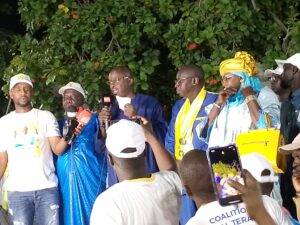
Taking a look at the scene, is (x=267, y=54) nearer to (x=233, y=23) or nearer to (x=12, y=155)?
(x=233, y=23)

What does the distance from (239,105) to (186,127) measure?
0.68m

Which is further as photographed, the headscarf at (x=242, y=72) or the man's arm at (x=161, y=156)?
the headscarf at (x=242, y=72)

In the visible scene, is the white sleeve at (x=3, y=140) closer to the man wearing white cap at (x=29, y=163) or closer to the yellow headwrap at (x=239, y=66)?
the man wearing white cap at (x=29, y=163)

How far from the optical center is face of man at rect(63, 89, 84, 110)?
682 cm

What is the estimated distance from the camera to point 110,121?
246 inches

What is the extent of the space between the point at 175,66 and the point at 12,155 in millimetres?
2739

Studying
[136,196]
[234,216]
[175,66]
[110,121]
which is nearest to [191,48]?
[175,66]

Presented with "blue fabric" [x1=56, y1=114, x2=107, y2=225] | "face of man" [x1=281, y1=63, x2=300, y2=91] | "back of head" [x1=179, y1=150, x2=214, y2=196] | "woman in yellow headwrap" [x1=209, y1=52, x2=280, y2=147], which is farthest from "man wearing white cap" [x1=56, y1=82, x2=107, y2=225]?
"back of head" [x1=179, y1=150, x2=214, y2=196]

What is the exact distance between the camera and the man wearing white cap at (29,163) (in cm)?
634

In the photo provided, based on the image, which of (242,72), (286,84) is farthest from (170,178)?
(286,84)

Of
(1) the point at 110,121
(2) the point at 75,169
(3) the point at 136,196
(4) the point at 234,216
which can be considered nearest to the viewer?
(4) the point at 234,216

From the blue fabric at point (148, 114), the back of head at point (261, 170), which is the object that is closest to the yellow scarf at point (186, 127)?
the blue fabric at point (148, 114)

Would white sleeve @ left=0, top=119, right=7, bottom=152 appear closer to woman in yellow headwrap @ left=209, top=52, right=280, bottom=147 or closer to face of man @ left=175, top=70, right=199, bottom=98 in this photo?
face of man @ left=175, top=70, right=199, bottom=98

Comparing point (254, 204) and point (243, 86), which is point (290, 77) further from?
point (254, 204)
